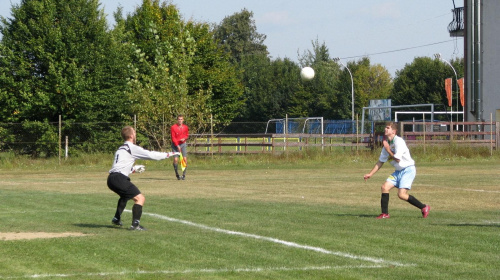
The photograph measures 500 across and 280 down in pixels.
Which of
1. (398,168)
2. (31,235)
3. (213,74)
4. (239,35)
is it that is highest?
(239,35)

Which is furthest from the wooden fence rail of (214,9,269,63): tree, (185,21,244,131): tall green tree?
(214,9,269,63): tree

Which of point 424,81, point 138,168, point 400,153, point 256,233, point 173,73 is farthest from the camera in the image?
point 424,81

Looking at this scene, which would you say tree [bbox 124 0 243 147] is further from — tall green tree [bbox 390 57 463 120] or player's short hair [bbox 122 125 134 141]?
tall green tree [bbox 390 57 463 120]

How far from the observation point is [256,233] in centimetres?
1045

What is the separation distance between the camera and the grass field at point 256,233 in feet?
25.3

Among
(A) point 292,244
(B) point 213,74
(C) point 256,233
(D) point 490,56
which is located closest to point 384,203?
(C) point 256,233

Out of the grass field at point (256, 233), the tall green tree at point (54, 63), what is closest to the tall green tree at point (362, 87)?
the tall green tree at point (54, 63)

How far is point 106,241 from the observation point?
982 cm

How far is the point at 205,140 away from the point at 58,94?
25.6 feet

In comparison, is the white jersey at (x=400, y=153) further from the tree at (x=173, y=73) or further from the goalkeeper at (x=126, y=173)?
the tree at (x=173, y=73)

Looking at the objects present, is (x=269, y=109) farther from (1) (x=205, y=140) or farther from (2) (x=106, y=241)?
(2) (x=106, y=241)

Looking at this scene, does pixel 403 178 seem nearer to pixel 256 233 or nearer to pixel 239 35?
pixel 256 233

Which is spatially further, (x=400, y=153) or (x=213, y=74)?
(x=213, y=74)

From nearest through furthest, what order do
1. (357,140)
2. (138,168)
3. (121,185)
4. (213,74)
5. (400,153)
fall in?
(121,185) → (138,168) → (400,153) → (357,140) → (213,74)
